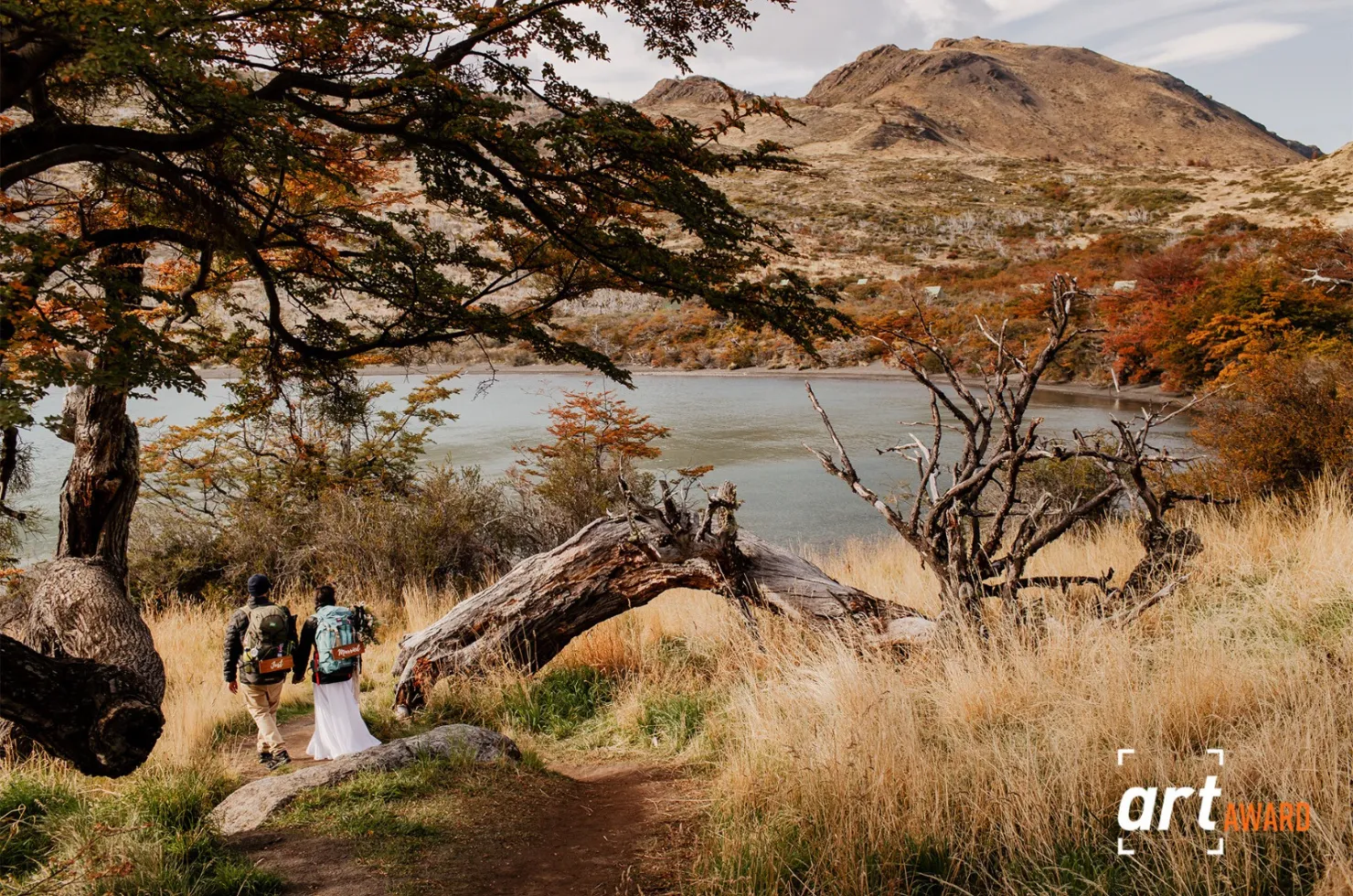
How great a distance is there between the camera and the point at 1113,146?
14238 cm

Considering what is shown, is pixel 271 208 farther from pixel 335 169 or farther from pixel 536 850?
pixel 536 850

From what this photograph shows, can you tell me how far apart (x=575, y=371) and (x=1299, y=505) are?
25.6 metres

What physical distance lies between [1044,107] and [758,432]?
158223mm

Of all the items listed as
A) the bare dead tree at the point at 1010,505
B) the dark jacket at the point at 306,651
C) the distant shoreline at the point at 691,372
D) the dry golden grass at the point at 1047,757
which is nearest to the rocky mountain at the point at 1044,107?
the distant shoreline at the point at 691,372

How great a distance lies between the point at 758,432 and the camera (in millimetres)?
22516

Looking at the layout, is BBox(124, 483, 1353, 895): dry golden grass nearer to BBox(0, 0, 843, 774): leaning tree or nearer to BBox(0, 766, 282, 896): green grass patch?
BBox(0, 766, 282, 896): green grass patch

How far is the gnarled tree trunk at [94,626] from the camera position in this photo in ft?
12.1

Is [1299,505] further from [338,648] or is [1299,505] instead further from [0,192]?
[0,192]

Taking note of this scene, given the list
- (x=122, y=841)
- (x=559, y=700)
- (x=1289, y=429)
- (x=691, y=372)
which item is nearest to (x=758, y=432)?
(x=691, y=372)

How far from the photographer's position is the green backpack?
6.00m

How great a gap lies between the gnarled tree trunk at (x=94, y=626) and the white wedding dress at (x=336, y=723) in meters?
1.04

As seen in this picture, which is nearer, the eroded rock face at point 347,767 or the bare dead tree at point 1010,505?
the eroded rock face at point 347,767

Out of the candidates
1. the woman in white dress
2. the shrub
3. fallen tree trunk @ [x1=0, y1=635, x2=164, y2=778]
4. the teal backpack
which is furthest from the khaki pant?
the shrub

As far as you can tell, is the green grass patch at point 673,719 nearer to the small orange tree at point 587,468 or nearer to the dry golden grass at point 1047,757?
the dry golden grass at point 1047,757
